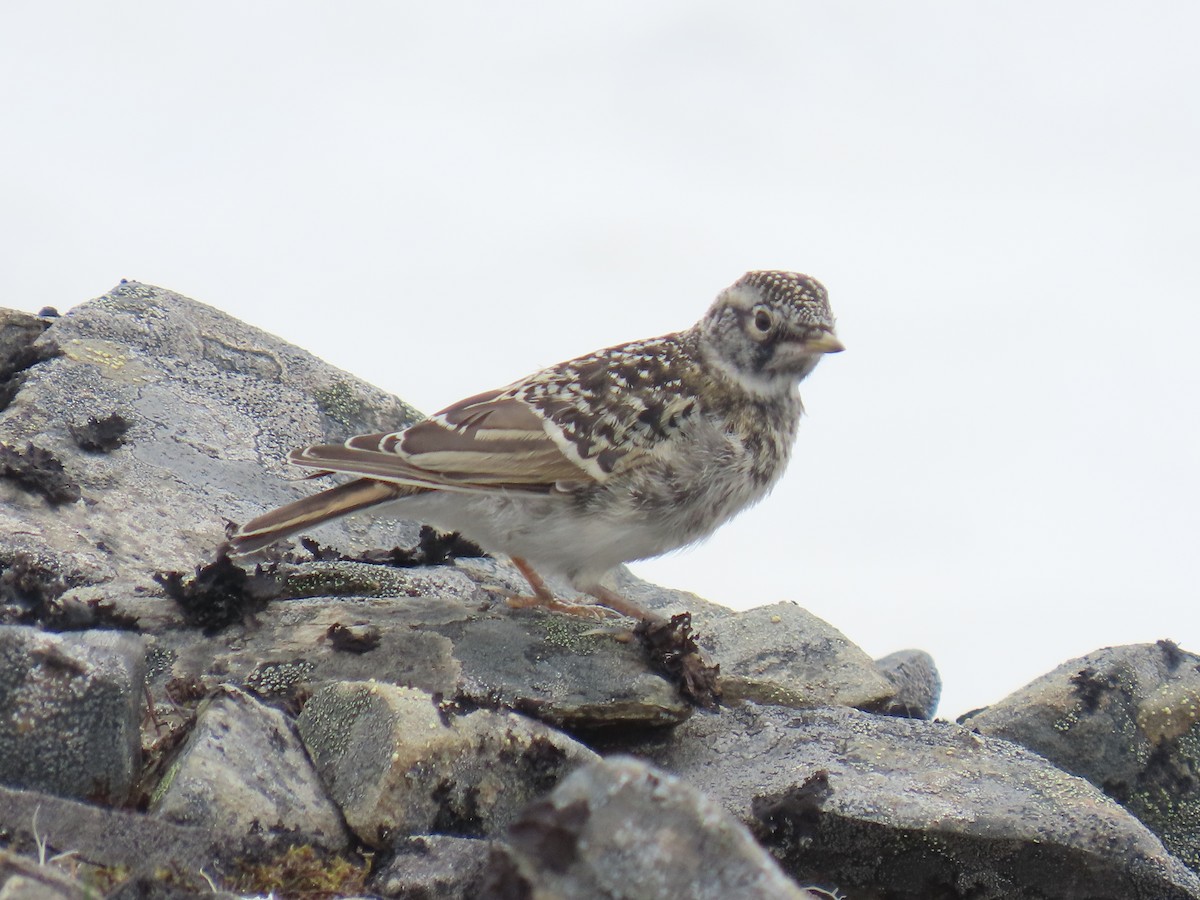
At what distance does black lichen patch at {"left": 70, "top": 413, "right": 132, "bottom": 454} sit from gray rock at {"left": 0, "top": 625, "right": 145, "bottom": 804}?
4632mm

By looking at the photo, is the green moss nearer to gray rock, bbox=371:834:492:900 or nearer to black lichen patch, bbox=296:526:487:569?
gray rock, bbox=371:834:492:900

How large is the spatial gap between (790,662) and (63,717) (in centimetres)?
447

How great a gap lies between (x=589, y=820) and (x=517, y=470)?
4615mm

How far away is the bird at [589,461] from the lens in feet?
25.3

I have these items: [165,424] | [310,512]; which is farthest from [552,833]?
[165,424]

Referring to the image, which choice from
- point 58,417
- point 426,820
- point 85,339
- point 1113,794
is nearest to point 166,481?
point 58,417

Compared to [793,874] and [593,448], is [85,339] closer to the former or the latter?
[593,448]

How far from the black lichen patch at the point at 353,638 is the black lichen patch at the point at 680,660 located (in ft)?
4.47

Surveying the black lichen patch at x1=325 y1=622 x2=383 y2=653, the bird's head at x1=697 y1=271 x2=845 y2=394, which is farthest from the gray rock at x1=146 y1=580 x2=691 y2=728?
the bird's head at x1=697 y1=271 x2=845 y2=394

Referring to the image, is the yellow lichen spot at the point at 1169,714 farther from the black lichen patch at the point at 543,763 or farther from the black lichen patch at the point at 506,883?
the black lichen patch at the point at 506,883

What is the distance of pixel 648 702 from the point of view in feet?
21.4

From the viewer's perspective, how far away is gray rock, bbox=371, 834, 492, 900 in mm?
4465

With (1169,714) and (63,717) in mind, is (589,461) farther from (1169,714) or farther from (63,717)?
(1169,714)

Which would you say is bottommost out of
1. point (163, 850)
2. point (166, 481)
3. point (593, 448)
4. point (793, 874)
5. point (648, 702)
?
point (163, 850)
